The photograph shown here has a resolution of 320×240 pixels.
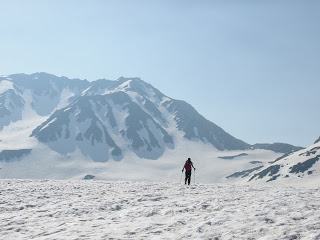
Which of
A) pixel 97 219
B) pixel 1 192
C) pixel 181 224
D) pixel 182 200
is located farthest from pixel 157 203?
pixel 1 192

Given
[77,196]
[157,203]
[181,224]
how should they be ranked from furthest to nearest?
[77,196]
[157,203]
[181,224]

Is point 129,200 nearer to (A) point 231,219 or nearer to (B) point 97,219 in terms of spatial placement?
(B) point 97,219

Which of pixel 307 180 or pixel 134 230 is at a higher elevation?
pixel 134 230

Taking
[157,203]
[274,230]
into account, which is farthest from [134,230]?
[157,203]

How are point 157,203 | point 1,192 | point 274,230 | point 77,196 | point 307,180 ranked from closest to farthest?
1. point 274,230
2. point 157,203
3. point 77,196
4. point 1,192
5. point 307,180

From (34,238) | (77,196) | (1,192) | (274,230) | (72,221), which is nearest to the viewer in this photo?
(274,230)

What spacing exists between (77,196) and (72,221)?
322 inches

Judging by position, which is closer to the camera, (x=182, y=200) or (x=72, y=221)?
(x=72, y=221)

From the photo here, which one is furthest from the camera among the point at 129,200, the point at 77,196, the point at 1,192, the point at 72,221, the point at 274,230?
the point at 1,192

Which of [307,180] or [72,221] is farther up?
[72,221]

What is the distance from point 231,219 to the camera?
13289mm

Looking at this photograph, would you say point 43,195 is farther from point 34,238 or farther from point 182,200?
point 34,238

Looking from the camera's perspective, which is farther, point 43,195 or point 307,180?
point 307,180

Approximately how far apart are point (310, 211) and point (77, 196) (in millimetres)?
13858
